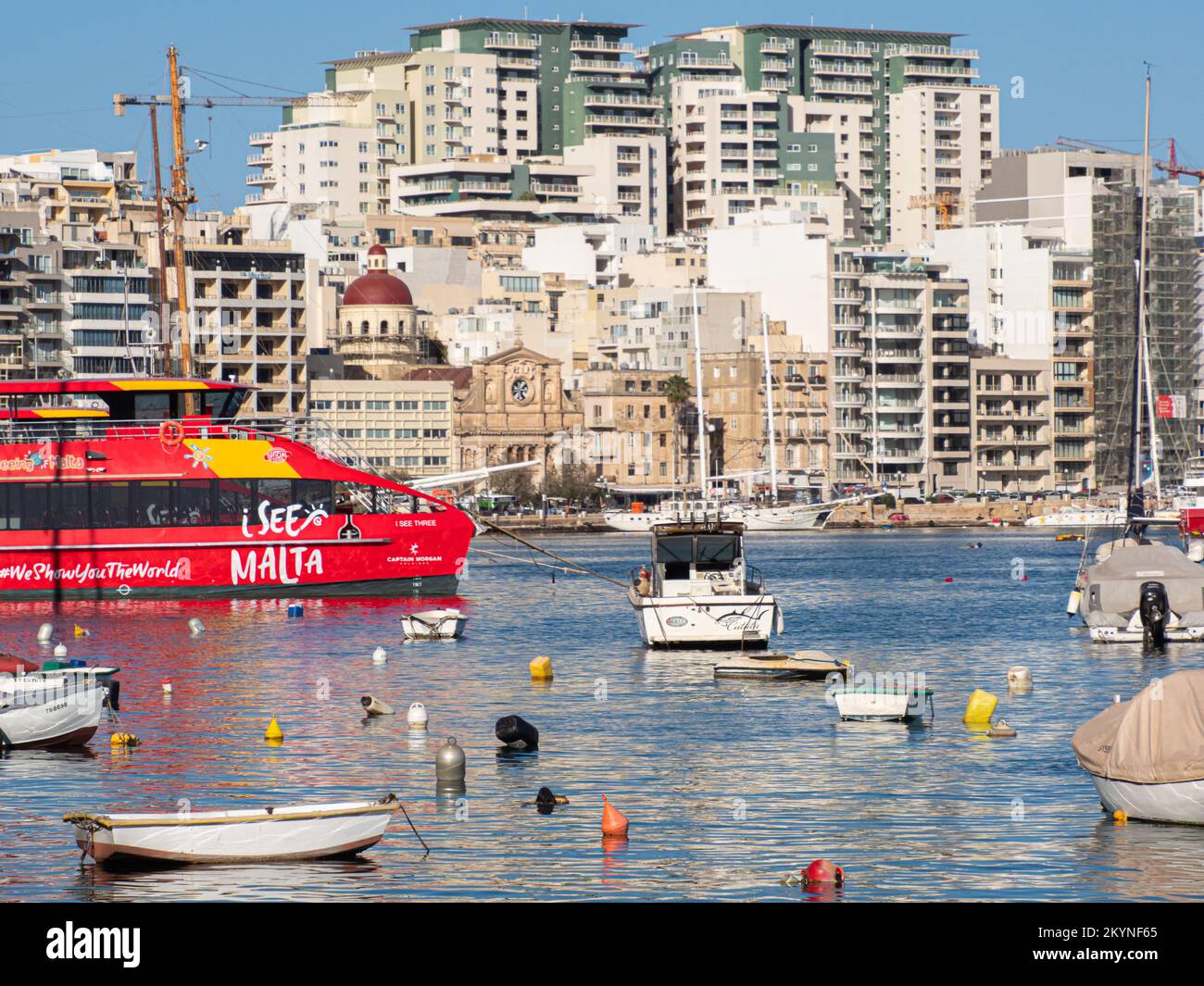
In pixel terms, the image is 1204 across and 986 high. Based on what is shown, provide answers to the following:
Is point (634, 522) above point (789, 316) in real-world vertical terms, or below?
below

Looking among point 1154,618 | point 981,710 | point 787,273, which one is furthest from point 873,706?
point 787,273

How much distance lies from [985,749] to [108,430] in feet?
143

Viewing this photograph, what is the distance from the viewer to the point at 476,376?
187m

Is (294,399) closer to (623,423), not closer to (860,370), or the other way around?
(623,423)

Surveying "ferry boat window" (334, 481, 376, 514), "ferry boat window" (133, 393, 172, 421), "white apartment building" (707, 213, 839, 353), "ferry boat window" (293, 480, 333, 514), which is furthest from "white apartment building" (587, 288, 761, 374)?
"ferry boat window" (293, 480, 333, 514)

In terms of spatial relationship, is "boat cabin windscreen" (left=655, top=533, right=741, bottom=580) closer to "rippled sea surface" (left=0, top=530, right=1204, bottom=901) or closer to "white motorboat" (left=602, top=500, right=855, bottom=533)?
"rippled sea surface" (left=0, top=530, right=1204, bottom=901)

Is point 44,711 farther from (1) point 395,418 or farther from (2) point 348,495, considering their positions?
(1) point 395,418

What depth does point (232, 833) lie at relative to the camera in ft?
82.7

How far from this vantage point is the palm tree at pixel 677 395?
18862 centimetres

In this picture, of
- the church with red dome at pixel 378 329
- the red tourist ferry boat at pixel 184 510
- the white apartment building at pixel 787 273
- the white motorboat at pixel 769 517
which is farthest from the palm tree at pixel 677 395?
the red tourist ferry boat at pixel 184 510

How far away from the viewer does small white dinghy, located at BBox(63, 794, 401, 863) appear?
25.0 m

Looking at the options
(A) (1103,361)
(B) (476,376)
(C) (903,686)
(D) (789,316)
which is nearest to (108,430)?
(C) (903,686)

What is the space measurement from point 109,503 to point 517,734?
38.7 meters
